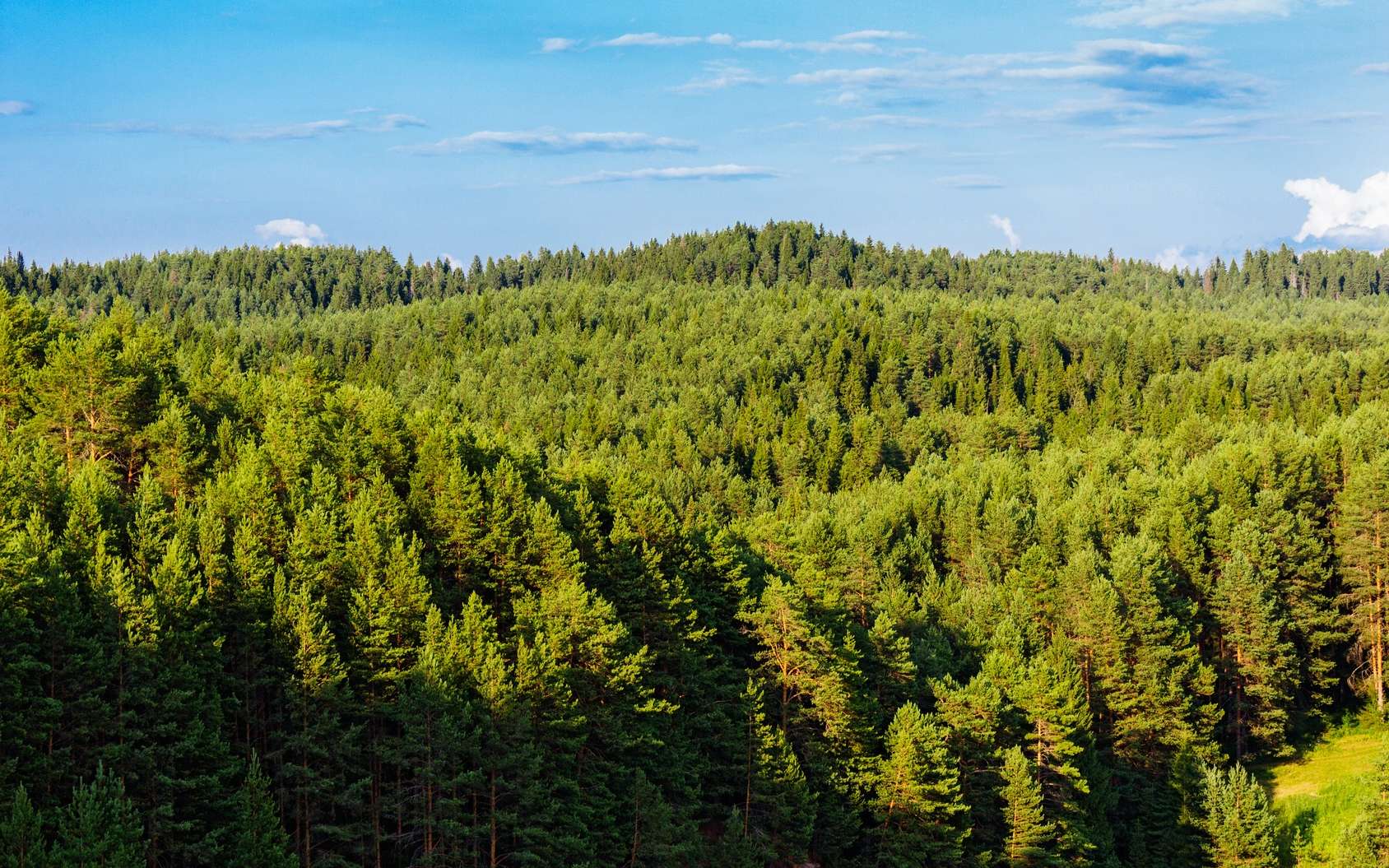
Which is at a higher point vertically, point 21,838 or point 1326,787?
point 21,838

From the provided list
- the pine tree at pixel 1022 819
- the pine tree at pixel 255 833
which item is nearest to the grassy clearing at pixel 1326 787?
the pine tree at pixel 1022 819

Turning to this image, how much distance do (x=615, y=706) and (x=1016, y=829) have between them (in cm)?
2217

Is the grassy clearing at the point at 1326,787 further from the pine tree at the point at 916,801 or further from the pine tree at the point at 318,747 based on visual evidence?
the pine tree at the point at 318,747

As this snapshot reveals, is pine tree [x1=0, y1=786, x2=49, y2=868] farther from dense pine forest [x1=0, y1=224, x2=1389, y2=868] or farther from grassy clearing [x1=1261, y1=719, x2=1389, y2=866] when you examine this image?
grassy clearing [x1=1261, y1=719, x2=1389, y2=866]

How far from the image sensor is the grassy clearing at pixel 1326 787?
67.6 m

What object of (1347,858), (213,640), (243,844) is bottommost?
(1347,858)

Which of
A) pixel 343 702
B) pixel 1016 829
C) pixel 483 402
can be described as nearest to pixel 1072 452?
pixel 1016 829

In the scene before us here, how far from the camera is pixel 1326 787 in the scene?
7612 centimetres

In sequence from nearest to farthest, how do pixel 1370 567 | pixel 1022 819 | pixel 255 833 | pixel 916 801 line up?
pixel 255 833 → pixel 916 801 → pixel 1022 819 → pixel 1370 567

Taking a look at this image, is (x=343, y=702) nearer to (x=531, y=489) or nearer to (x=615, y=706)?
(x=615, y=706)

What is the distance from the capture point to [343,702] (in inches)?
1901

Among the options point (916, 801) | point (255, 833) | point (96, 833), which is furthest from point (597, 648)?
point (96, 833)

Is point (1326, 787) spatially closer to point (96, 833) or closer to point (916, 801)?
point (916, 801)

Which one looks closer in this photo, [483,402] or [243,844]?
[243,844]
